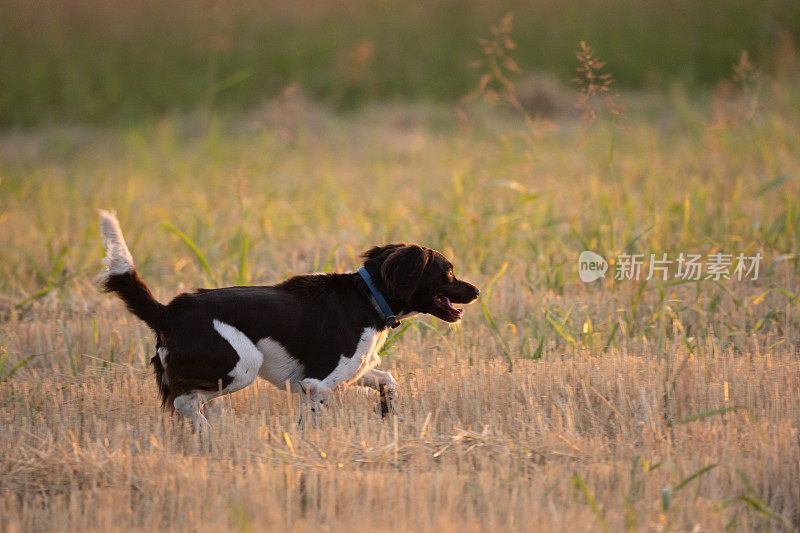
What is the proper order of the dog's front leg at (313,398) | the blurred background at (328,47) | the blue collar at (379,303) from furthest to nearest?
the blurred background at (328,47), the blue collar at (379,303), the dog's front leg at (313,398)

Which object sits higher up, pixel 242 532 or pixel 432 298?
pixel 432 298

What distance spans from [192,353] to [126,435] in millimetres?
530

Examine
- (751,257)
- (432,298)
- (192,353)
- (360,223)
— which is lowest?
(192,353)

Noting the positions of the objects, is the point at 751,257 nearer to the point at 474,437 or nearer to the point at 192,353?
the point at 474,437

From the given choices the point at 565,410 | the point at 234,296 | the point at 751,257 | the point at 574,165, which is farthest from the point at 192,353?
the point at 574,165

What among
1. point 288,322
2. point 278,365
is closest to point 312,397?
point 278,365

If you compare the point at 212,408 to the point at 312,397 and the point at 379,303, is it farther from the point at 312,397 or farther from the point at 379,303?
the point at 379,303

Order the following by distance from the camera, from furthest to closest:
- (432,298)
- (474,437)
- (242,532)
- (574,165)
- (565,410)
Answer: (574,165) → (432,298) → (565,410) → (474,437) → (242,532)

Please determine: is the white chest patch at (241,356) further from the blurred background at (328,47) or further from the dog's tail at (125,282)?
the blurred background at (328,47)

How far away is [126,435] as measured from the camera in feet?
12.7

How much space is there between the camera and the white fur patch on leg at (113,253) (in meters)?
3.81

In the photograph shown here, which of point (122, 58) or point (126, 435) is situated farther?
point (122, 58)

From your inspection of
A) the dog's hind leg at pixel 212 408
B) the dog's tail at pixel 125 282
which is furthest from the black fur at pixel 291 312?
the dog's hind leg at pixel 212 408

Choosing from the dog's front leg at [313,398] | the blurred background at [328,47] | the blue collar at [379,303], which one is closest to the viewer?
the dog's front leg at [313,398]
